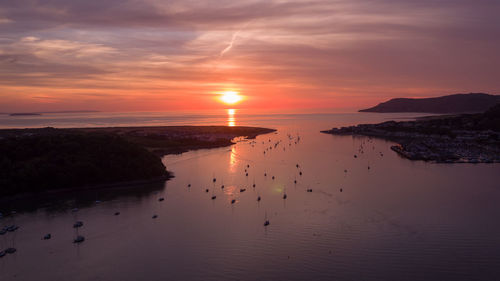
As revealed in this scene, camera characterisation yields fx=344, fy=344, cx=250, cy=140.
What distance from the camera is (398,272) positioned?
20.7m

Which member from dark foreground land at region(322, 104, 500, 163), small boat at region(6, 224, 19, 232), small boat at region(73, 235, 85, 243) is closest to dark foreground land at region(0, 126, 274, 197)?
small boat at region(6, 224, 19, 232)

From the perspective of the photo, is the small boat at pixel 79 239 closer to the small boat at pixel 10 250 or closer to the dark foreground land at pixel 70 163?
the small boat at pixel 10 250

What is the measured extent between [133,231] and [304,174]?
87.3 ft

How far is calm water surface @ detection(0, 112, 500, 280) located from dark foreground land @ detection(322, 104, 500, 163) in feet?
37.0

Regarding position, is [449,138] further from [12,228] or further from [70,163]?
[12,228]

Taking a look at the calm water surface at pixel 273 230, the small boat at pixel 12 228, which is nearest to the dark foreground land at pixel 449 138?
the calm water surface at pixel 273 230

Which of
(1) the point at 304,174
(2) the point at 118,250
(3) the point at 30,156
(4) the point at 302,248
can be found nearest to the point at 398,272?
(4) the point at 302,248

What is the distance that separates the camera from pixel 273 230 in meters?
27.6

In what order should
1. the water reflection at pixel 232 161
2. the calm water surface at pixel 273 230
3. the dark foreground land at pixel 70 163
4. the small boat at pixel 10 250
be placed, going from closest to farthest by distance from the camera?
the calm water surface at pixel 273 230 → the small boat at pixel 10 250 → the dark foreground land at pixel 70 163 → the water reflection at pixel 232 161

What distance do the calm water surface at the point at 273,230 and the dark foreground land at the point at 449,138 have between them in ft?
37.0

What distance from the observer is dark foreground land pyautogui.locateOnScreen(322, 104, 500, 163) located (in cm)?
5931

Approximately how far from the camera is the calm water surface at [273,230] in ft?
70.4

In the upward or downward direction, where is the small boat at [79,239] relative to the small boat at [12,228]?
downward

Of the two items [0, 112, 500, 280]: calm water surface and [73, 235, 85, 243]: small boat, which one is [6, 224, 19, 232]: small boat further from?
[73, 235, 85, 243]: small boat
